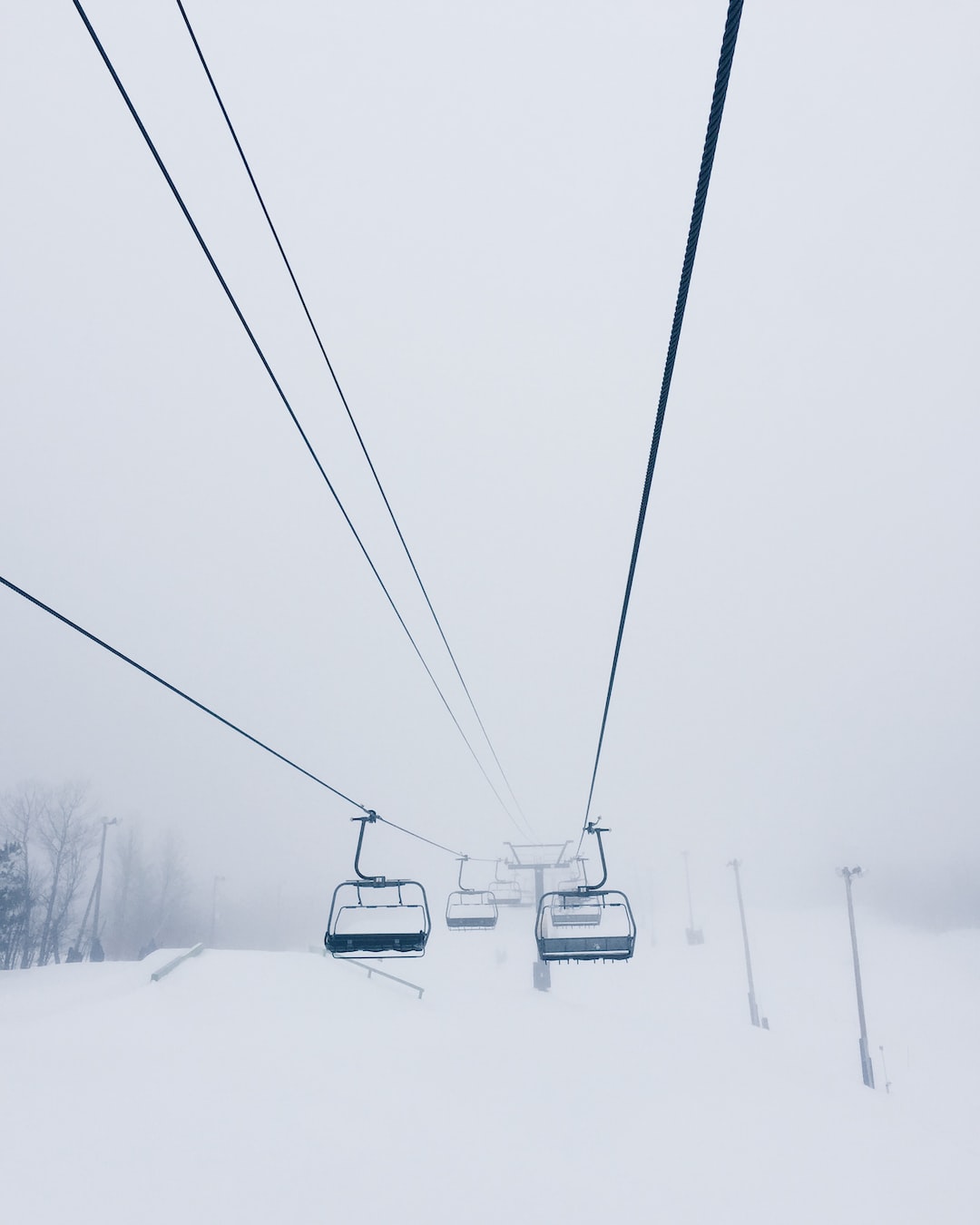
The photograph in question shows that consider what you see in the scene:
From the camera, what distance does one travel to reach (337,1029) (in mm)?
21656

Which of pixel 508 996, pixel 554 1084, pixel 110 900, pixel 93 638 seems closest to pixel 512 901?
pixel 508 996

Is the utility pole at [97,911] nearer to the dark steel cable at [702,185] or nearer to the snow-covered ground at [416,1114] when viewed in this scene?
the snow-covered ground at [416,1114]

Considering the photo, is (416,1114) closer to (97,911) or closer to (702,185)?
(702,185)

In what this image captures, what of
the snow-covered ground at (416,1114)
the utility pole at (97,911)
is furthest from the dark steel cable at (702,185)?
the utility pole at (97,911)

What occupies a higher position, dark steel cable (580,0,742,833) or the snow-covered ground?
dark steel cable (580,0,742,833)

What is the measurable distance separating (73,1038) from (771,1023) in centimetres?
3838

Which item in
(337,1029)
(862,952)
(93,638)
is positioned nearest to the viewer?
(93,638)

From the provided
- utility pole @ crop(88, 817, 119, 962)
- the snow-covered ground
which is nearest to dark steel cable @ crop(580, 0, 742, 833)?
the snow-covered ground

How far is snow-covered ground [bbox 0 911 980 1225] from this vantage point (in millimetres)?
13578

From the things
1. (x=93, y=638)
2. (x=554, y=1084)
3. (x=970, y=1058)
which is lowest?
(x=970, y=1058)

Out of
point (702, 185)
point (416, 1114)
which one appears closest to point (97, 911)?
point (416, 1114)

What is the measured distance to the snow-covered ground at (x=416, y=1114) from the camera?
44.5 ft

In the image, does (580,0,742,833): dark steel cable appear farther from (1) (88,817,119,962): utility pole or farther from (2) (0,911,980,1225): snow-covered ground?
(1) (88,817,119,962): utility pole

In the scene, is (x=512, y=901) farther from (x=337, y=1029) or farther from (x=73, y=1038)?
(x=73, y=1038)
